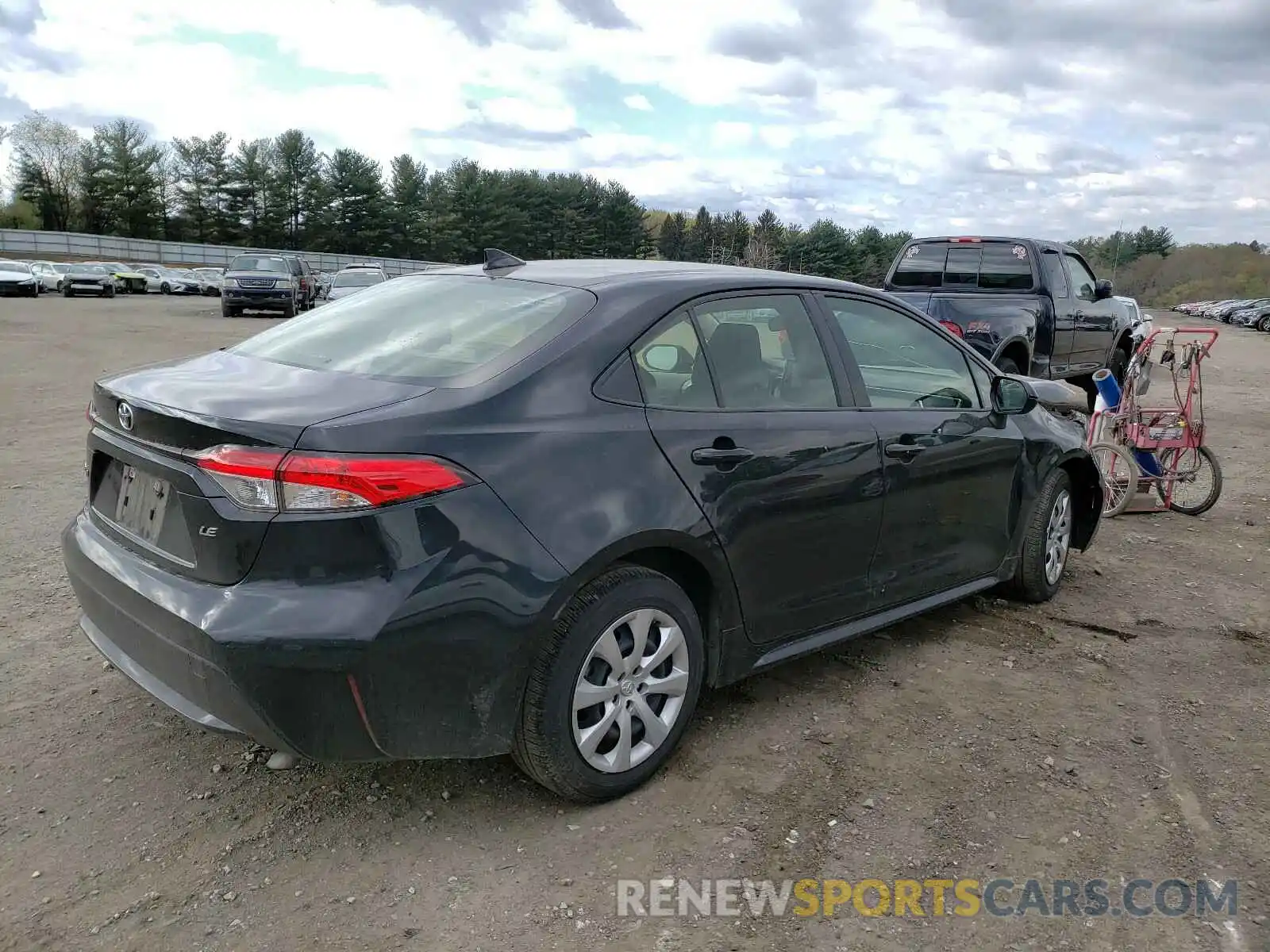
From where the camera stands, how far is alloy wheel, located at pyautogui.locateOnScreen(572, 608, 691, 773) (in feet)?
9.75

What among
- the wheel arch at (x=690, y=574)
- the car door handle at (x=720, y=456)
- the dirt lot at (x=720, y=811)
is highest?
the car door handle at (x=720, y=456)

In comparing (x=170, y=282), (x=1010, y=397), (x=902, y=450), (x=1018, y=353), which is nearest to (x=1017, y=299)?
(x=1018, y=353)

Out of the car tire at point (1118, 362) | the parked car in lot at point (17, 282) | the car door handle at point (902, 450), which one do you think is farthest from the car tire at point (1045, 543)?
the parked car in lot at point (17, 282)

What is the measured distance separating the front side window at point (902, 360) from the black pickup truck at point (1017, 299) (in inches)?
178

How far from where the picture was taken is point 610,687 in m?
3.02

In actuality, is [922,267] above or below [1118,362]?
above

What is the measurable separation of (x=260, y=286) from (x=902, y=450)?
27.0 metres

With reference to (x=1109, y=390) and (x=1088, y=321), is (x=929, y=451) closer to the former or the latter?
(x=1109, y=390)

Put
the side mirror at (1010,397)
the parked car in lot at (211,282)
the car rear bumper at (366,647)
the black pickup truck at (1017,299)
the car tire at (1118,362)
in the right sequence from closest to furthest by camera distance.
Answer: the car rear bumper at (366,647) → the side mirror at (1010,397) → the black pickup truck at (1017,299) → the car tire at (1118,362) → the parked car in lot at (211,282)

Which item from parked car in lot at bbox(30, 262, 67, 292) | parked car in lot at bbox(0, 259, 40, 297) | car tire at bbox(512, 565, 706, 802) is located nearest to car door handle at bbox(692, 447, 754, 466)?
car tire at bbox(512, 565, 706, 802)

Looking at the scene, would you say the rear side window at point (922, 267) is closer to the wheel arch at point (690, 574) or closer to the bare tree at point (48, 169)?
the wheel arch at point (690, 574)

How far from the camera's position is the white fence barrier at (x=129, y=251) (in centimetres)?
5931

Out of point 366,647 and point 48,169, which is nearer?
point 366,647

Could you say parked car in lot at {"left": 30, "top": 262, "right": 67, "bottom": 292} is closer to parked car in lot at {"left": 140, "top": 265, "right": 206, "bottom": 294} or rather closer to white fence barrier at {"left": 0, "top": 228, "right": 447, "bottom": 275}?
parked car in lot at {"left": 140, "top": 265, "right": 206, "bottom": 294}
